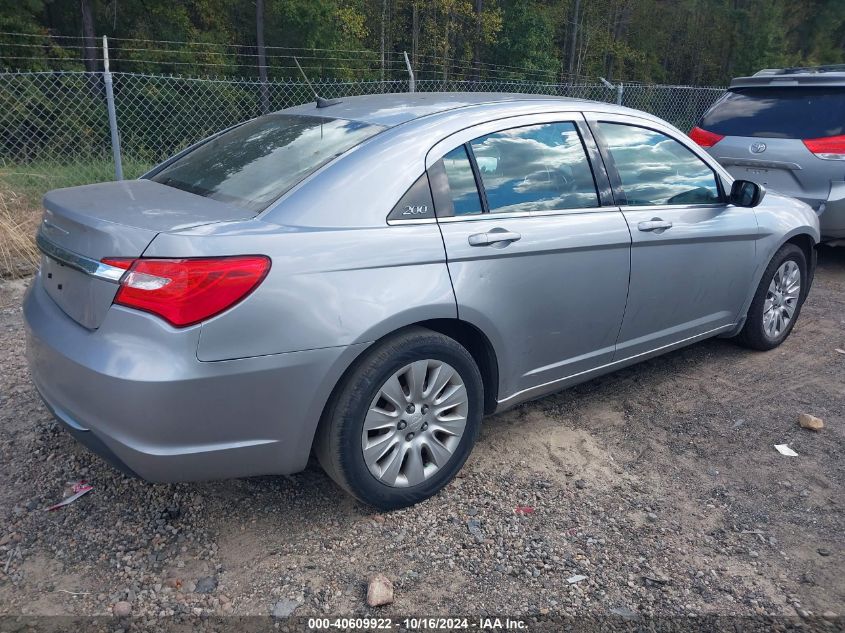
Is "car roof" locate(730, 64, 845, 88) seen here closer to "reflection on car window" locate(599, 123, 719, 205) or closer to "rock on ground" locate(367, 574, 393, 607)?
"reflection on car window" locate(599, 123, 719, 205)

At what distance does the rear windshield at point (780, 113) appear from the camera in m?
6.37

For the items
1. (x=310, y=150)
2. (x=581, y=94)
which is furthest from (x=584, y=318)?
(x=581, y=94)

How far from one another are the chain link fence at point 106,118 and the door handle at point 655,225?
547 cm

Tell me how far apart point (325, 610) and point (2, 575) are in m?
1.18

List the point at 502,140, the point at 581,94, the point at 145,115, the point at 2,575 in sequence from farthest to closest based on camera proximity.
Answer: the point at 581,94 → the point at 145,115 → the point at 502,140 → the point at 2,575

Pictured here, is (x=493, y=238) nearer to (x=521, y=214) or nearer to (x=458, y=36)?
(x=521, y=214)

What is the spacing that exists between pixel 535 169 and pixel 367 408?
55.3 inches

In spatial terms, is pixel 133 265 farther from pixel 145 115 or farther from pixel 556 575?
pixel 145 115

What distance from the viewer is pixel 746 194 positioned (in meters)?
4.05

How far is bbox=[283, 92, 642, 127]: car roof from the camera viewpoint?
314 centimetres

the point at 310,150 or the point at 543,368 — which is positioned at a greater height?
the point at 310,150

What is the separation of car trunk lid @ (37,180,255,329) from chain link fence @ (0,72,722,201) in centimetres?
480

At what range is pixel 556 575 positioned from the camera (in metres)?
2.61

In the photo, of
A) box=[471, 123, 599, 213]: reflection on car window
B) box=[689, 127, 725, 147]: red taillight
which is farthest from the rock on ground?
box=[689, 127, 725, 147]: red taillight
